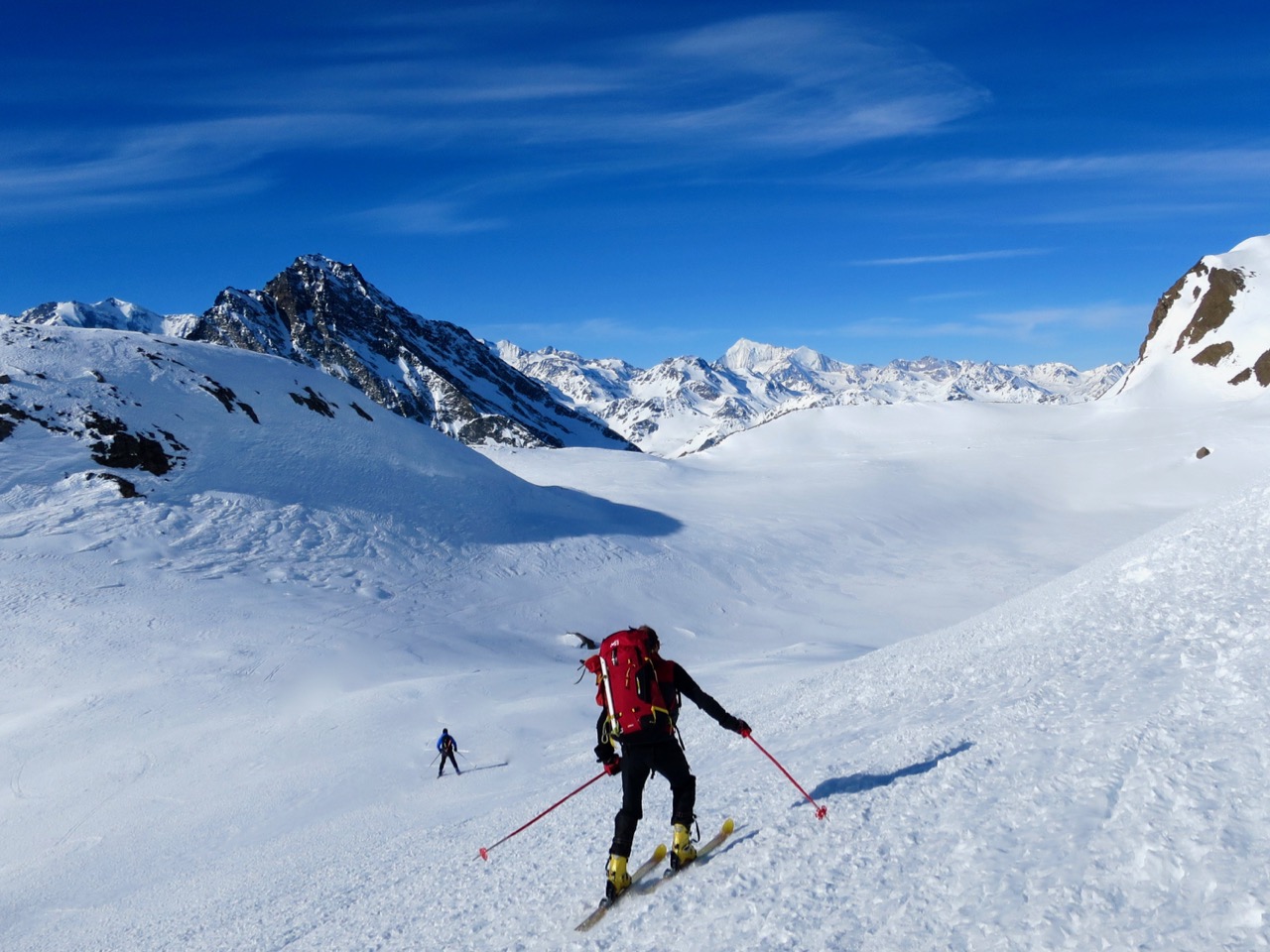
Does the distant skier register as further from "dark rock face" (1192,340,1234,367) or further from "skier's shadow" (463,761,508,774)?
"dark rock face" (1192,340,1234,367)

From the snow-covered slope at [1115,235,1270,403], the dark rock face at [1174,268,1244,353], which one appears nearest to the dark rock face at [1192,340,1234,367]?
the snow-covered slope at [1115,235,1270,403]

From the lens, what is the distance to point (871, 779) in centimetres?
818

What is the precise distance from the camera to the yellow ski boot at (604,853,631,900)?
7.07 m

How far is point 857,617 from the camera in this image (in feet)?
127

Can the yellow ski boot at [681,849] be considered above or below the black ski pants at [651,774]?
below

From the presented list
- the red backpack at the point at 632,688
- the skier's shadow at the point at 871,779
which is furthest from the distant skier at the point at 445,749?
the red backpack at the point at 632,688

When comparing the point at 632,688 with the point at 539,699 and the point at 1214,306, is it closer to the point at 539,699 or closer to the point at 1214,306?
the point at 539,699

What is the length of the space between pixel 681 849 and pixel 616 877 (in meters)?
0.65

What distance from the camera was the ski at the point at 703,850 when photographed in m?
7.25

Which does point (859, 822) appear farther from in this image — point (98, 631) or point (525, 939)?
point (98, 631)

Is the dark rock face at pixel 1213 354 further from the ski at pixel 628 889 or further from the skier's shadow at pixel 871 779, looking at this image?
the ski at pixel 628 889

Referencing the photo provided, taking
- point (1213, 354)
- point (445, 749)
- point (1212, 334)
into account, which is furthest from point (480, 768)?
point (1212, 334)

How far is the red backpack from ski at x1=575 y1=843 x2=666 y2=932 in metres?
1.33

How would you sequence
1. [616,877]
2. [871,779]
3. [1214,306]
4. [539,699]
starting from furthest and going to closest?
[1214,306]
[539,699]
[871,779]
[616,877]
